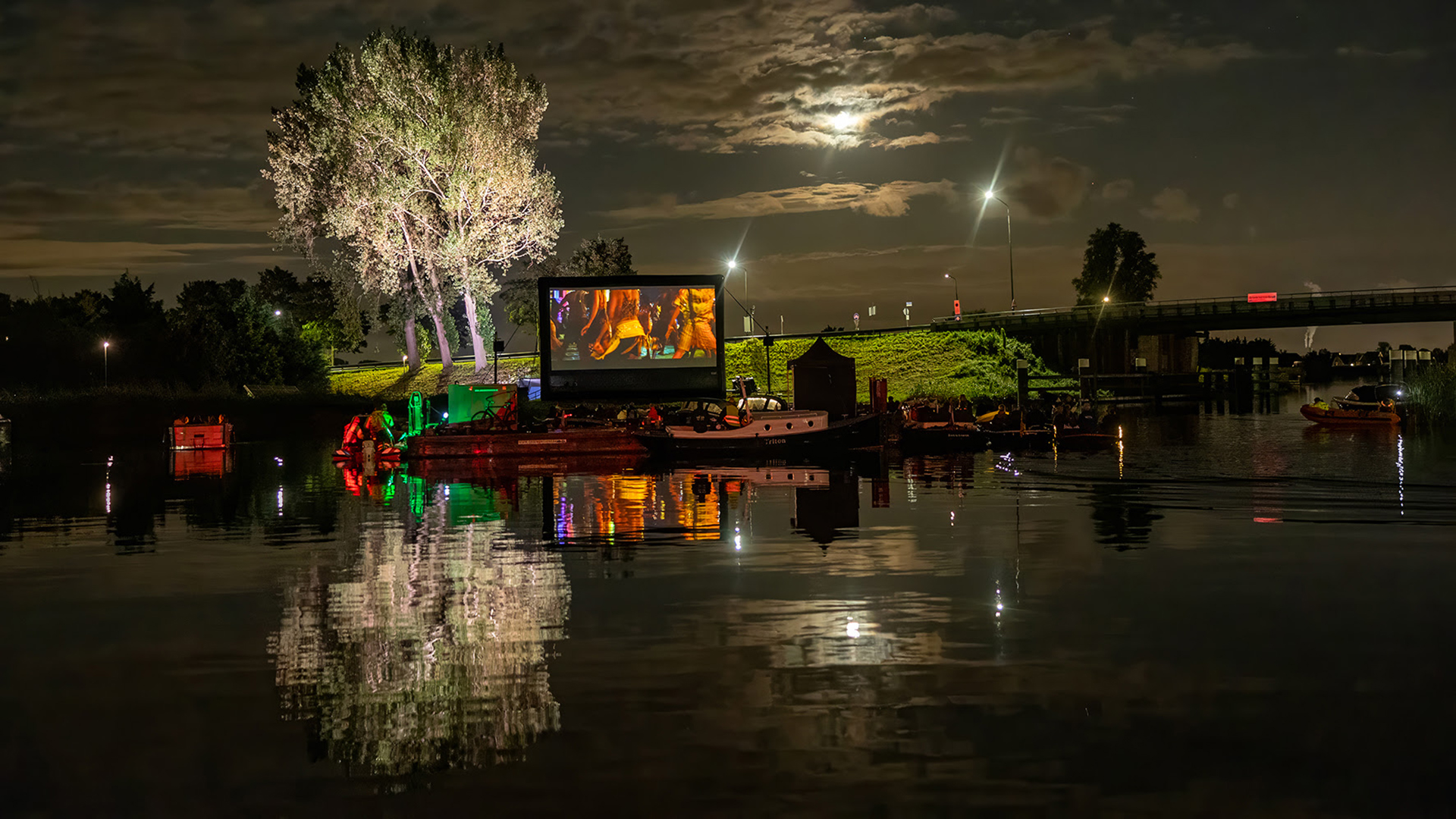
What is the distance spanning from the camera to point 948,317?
109 meters

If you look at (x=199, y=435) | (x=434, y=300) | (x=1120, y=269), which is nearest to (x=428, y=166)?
(x=434, y=300)

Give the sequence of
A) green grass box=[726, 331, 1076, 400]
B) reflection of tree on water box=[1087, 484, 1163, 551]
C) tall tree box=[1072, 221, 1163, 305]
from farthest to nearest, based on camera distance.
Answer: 1. tall tree box=[1072, 221, 1163, 305]
2. green grass box=[726, 331, 1076, 400]
3. reflection of tree on water box=[1087, 484, 1163, 551]

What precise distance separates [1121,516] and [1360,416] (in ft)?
145

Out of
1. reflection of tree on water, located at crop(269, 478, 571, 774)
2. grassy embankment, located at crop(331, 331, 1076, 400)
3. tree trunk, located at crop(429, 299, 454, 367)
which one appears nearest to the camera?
reflection of tree on water, located at crop(269, 478, 571, 774)

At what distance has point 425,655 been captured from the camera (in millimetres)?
11508

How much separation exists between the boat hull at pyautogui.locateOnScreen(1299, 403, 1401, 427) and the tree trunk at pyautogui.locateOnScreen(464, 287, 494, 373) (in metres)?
44.8

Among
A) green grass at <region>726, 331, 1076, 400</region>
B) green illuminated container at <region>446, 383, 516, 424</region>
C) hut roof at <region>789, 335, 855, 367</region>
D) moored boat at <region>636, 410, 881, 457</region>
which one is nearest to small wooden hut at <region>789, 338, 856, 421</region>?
hut roof at <region>789, 335, 855, 367</region>

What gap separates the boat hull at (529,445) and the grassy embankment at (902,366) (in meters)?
39.5

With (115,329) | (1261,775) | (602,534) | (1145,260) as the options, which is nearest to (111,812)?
(1261,775)

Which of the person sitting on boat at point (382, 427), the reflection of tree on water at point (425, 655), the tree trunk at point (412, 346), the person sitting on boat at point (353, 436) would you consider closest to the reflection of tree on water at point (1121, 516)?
the reflection of tree on water at point (425, 655)

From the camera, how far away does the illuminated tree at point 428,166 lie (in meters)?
70.0

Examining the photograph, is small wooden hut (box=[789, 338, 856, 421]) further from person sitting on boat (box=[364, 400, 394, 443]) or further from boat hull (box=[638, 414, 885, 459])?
person sitting on boat (box=[364, 400, 394, 443])

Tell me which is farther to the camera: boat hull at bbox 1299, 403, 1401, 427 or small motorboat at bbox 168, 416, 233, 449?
boat hull at bbox 1299, 403, 1401, 427

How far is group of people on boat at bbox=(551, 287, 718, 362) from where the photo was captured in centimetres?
5897
